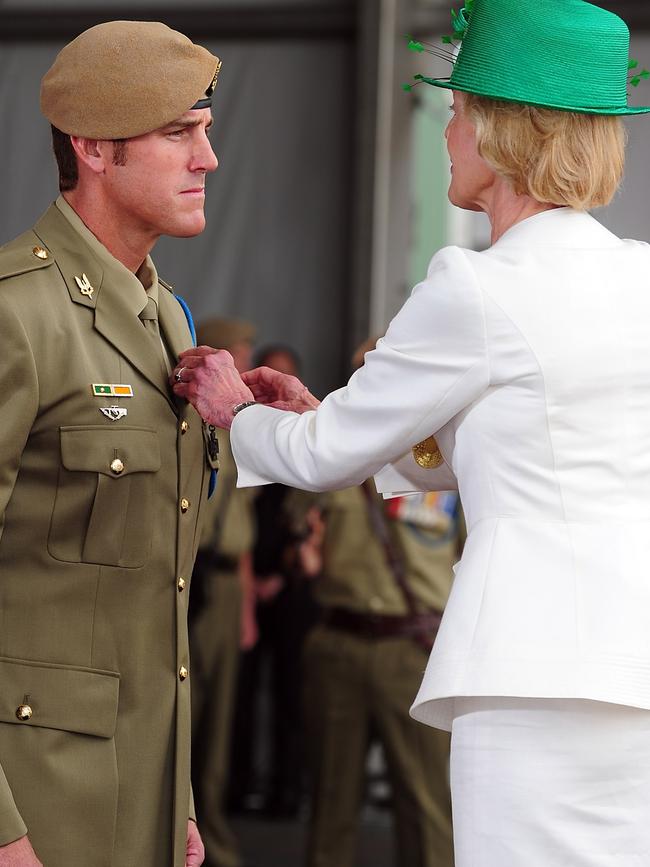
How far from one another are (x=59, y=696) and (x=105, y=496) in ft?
0.88

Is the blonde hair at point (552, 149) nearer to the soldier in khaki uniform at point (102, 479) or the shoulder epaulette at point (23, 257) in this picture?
the soldier in khaki uniform at point (102, 479)

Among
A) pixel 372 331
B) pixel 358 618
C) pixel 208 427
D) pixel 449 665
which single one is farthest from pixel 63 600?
pixel 372 331

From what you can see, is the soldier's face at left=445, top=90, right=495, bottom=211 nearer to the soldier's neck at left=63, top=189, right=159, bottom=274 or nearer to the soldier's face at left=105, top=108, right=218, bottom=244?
the soldier's face at left=105, top=108, right=218, bottom=244

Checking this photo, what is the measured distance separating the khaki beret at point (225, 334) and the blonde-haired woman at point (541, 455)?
11.5ft

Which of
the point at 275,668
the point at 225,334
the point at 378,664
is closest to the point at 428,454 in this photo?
the point at 378,664

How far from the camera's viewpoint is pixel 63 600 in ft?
6.28

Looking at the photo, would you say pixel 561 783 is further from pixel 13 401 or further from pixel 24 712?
pixel 13 401

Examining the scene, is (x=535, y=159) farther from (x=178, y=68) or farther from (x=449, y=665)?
(x=449, y=665)

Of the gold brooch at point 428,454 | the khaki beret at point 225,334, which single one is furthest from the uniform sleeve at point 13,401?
the khaki beret at point 225,334

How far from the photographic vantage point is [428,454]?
2.06 meters

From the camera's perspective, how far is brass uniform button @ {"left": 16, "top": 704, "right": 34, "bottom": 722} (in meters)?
1.88

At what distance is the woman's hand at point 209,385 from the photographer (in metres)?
2.02

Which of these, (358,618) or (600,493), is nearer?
(600,493)

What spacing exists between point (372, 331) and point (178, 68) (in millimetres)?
4416
